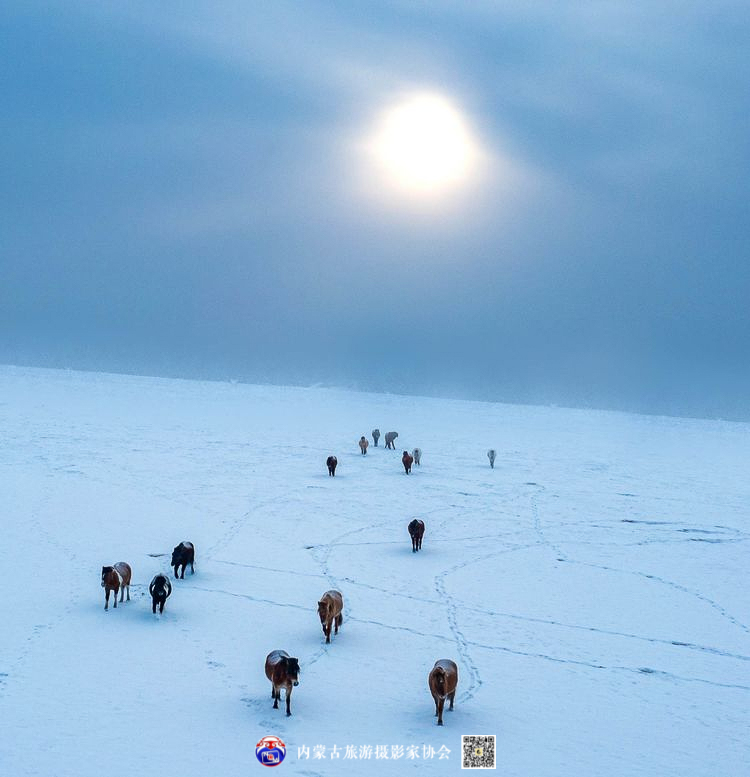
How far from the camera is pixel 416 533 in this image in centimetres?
1297

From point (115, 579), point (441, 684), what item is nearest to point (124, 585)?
point (115, 579)

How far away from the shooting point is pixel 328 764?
598 centimetres

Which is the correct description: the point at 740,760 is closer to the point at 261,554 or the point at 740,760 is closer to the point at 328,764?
the point at 328,764

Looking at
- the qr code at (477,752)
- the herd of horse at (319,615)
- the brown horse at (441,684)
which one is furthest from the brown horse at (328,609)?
the qr code at (477,752)

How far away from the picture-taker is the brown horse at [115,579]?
9180mm

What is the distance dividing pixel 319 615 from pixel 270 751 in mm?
2639

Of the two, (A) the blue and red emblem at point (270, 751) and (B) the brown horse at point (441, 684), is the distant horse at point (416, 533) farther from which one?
(A) the blue and red emblem at point (270, 751)

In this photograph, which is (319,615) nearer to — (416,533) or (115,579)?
(115,579)

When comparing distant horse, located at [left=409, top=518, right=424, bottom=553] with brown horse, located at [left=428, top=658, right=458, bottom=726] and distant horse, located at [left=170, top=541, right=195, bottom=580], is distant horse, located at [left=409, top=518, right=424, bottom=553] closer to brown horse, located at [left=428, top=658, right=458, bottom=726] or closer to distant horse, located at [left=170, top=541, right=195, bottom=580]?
distant horse, located at [left=170, top=541, right=195, bottom=580]

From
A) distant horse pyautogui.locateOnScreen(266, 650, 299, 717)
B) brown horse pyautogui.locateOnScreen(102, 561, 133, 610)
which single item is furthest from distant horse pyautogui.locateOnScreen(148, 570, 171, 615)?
distant horse pyautogui.locateOnScreen(266, 650, 299, 717)

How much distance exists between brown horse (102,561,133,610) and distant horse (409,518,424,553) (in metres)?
5.33

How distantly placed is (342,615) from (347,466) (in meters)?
15.1

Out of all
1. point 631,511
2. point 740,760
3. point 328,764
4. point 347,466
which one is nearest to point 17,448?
point 347,466

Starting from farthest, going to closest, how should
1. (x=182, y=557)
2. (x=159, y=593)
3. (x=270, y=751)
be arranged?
(x=182, y=557) < (x=159, y=593) < (x=270, y=751)
